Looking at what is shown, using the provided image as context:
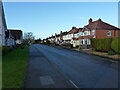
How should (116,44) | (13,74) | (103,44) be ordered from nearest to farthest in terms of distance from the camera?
(13,74) → (116,44) → (103,44)

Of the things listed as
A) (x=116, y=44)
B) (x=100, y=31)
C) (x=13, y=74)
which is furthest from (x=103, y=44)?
(x=100, y=31)

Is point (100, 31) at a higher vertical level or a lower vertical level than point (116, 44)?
higher

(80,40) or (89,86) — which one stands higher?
(80,40)

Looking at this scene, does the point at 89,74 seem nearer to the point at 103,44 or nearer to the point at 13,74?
the point at 13,74

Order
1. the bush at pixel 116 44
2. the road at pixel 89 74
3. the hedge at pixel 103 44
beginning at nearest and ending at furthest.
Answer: the road at pixel 89 74, the bush at pixel 116 44, the hedge at pixel 103 44

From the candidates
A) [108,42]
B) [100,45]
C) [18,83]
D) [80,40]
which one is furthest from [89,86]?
[80,40]

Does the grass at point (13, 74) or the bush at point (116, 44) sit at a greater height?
the bush at point (116, 44)

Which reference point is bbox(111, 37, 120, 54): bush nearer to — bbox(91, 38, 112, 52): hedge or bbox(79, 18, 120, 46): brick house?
bbox(91, 38, 112, 52): hedge

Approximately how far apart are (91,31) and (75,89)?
36.7 m

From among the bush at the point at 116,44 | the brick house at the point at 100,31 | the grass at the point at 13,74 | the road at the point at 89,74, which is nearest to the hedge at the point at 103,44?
the bush at the point at 116,44

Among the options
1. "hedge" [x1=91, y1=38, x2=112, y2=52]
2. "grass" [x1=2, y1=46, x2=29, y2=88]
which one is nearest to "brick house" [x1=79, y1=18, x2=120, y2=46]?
"hedge" [x1=91, y1=38, x2=112, y2=52]

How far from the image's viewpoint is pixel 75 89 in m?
5.18

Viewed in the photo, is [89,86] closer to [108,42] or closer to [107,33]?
[108,42]

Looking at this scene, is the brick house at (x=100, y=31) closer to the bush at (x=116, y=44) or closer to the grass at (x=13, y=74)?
the bush at (x=116, y=44)
